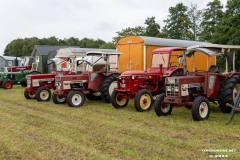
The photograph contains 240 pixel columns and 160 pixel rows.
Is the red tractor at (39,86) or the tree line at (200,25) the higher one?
the tree line at (200,25)

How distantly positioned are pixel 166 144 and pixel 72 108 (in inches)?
208

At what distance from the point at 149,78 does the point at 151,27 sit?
1362 inches

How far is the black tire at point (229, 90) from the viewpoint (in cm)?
810

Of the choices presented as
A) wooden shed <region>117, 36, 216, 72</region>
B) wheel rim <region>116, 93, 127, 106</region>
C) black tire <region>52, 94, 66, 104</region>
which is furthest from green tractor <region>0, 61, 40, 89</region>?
wheel rim <region>116, 93, 127, 106</region>

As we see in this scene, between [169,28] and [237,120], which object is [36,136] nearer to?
[237,120]

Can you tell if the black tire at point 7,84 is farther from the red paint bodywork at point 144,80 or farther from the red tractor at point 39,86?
the red paint bodywork at point 144,80

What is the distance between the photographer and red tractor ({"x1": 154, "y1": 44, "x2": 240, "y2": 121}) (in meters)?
7.84

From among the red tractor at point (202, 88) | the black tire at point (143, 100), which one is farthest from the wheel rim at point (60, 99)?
the red tractor at point (202, 88)

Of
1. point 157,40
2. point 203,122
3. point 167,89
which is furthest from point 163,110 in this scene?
point 157,40

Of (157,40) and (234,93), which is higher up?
(157,40)

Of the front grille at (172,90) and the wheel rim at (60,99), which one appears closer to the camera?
the front grille at (172,90)

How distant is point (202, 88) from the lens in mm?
8266

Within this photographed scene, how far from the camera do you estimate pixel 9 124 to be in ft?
24.5

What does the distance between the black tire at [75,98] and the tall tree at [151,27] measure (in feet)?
109
